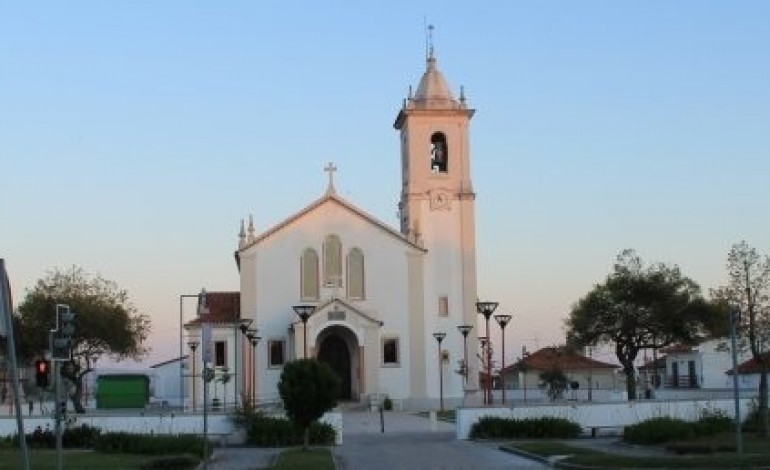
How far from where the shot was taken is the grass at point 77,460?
27.0 meters

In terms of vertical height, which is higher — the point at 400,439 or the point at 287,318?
the point at 287,318

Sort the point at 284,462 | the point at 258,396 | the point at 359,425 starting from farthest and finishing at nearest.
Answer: the point at 258,396
the point at 359,425
the point at 284,462

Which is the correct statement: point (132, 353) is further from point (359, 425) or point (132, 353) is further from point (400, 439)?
point (400, 439)

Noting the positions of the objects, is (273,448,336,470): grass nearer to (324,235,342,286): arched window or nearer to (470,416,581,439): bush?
(470,416,581,439): bush

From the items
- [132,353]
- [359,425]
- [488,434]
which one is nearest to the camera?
[488,434]

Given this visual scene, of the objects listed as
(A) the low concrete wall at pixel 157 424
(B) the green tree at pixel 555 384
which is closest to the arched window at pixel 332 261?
(B) the green tree at pixel 555 384

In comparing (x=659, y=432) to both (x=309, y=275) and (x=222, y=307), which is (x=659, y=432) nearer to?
(x=309, y=275)

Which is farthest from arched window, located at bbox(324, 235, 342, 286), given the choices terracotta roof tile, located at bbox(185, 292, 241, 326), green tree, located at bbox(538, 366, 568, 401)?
green tree, located at bbox(538, 366, 568, 401)

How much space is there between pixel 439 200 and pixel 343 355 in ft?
33.6

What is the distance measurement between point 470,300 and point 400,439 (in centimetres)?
Result: 2842

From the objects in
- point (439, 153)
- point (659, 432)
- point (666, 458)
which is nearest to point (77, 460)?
point (666, 458)

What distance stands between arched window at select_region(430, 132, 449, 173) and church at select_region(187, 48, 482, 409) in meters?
0.10

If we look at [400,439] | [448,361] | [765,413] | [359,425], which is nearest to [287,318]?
[448,361]

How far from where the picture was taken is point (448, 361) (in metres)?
66.2
